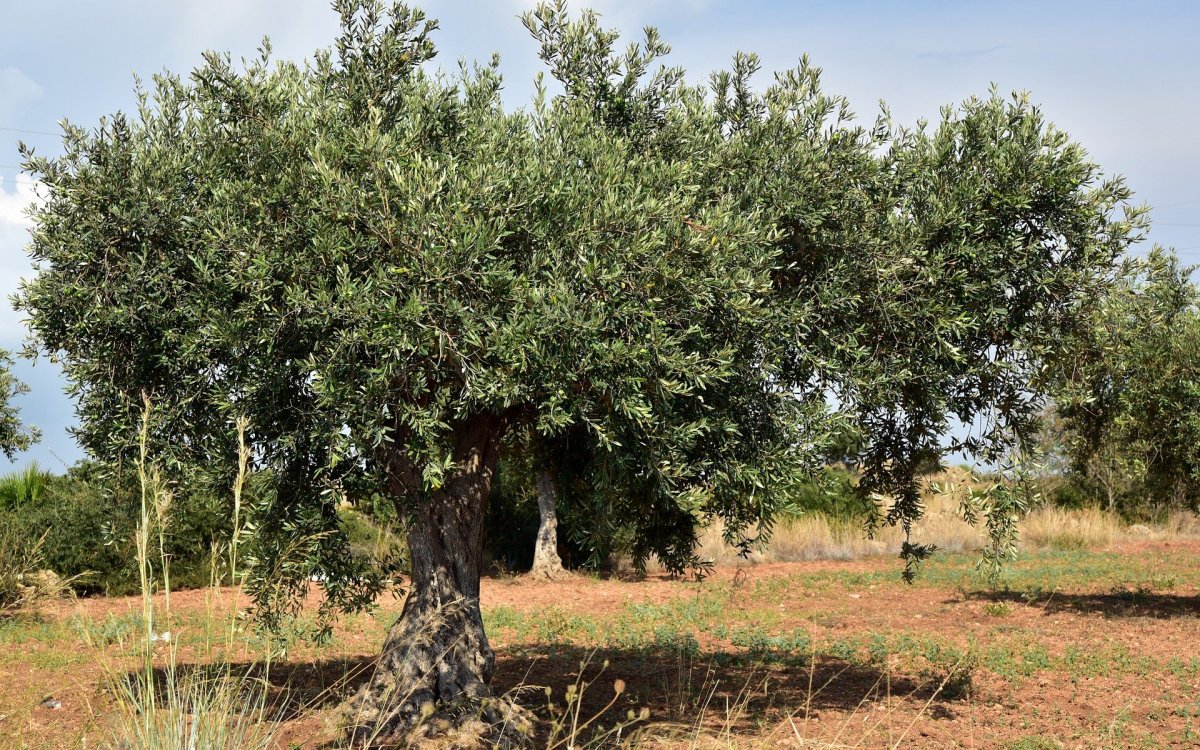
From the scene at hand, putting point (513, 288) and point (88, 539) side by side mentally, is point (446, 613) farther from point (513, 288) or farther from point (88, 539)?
point (88, 539)

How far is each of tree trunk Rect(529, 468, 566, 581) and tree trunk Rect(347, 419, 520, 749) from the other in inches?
565

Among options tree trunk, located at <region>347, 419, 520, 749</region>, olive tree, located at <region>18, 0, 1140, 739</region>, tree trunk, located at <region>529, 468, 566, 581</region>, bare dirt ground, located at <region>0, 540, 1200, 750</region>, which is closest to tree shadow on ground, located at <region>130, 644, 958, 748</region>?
bare dirt ground, located at <region>0, 540, 1200, 750</region>

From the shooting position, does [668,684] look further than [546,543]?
No

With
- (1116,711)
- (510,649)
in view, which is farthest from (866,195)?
(510,649)

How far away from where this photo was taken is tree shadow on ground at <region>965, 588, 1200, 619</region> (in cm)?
1914

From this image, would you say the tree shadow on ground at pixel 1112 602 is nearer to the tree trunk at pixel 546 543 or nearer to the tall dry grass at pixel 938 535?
the tall dry grass at pixel 938 535

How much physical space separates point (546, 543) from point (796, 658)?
1084 cm

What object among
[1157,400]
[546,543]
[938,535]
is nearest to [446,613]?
[1157,400]

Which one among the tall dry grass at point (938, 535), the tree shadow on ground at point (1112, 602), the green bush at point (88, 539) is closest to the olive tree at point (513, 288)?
the tree shadow on ground at point (1112, 602)

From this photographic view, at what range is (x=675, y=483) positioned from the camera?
884 cm

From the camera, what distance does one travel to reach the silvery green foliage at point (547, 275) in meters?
7.68

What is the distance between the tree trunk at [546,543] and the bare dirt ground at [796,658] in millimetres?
746

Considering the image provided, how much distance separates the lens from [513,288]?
7590 mm

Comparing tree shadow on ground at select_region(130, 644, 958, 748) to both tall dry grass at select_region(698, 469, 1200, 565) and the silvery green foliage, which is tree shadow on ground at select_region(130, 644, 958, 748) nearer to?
the silvery green foliage
